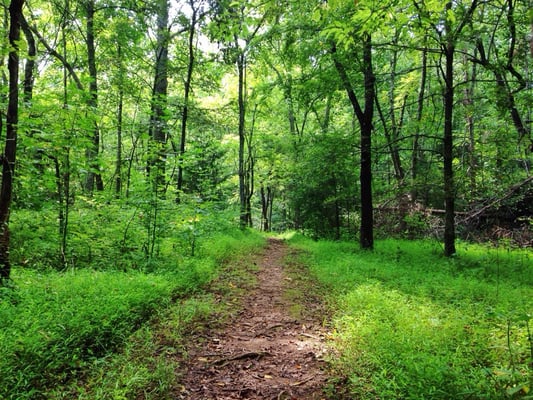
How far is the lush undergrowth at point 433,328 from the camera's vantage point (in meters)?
2.57

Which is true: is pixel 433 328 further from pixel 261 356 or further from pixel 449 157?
pixel 449 157

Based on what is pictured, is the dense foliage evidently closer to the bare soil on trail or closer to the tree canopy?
the tree canopy

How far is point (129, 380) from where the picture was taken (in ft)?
9.12

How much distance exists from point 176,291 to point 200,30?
365 inches

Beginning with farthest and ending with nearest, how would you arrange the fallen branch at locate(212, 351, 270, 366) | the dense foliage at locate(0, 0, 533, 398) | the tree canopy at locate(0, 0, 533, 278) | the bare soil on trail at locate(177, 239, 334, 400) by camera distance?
the tree canopy at locate(0, 0, 533, 278) < the fallen branch at locate(212, 351, 270, 366) < the dense foliage at locate(0, 0, 533, 398) < the bare soil on trail at locate(177, 239, 334, 400)

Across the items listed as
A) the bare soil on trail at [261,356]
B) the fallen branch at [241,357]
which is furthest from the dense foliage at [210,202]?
the fallen branch at [241,357]

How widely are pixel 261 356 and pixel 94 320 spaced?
6.66 feet

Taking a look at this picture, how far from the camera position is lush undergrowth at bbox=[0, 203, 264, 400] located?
8.93 feet

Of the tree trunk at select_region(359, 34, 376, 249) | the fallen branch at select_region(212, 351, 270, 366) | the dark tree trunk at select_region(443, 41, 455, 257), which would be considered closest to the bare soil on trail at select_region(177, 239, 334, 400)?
the fallen branch at select_region(212, 351, 270, 366)

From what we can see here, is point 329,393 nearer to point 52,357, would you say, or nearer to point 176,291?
point 52,357

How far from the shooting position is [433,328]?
11.9 feet

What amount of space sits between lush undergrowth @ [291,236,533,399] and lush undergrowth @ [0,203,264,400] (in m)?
2.10

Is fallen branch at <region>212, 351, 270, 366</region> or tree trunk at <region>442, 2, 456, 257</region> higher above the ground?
tree trunk at <region>442, 2, 456, 257</region>

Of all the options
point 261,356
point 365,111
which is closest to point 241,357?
point 261,356
